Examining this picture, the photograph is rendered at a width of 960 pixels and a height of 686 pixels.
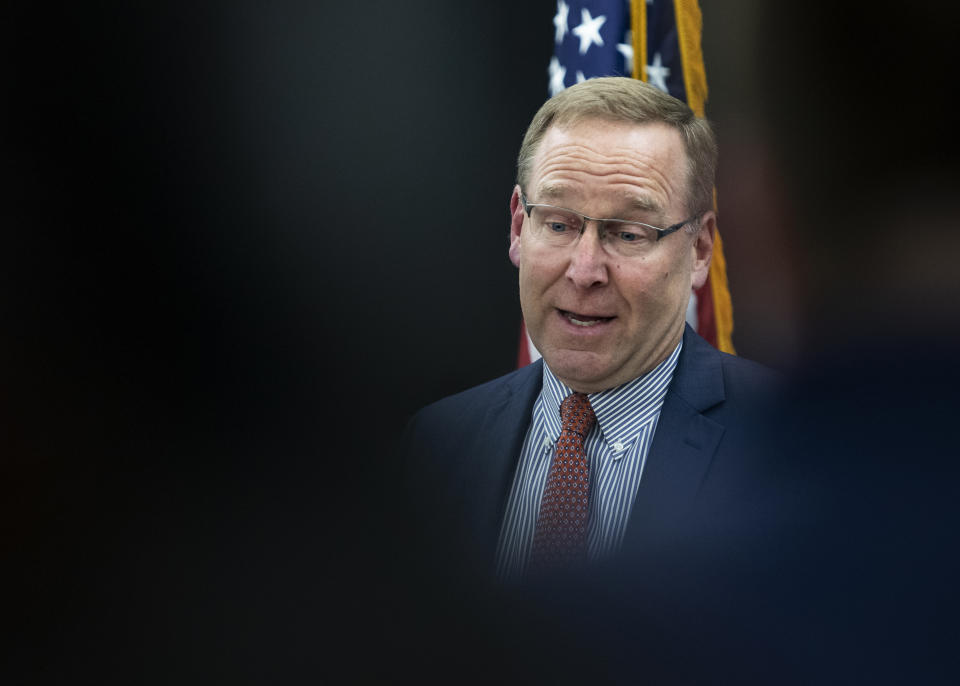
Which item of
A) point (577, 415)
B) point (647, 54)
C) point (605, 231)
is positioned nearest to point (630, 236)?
point (605, 231)

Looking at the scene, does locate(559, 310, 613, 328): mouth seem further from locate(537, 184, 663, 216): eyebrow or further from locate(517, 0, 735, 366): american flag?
locate(517, 0, 735, 366): american flag

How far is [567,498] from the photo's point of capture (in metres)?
0.95

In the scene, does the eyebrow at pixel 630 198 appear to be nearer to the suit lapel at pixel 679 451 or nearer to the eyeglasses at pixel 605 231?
the eyeglasses at pixel 605 231

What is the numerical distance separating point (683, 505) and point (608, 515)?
4.0 inches

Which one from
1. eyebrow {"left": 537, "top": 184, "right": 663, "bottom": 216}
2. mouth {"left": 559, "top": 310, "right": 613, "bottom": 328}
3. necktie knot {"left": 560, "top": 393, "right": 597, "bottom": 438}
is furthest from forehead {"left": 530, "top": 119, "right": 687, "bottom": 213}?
necktie knot {"left": 560, "top": 393, "right": 597, "bottom": 438}

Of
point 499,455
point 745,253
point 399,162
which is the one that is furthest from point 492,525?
point 745,253

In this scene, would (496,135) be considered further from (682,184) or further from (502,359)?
(502,359)

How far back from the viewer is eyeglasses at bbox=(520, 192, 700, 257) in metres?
0.88

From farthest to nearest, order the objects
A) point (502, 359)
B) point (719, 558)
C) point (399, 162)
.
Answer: point (502, 359) < point (399, 162) < point (719, 558)

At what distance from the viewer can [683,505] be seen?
87 centimetres

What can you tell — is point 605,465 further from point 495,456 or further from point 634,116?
point 634,116

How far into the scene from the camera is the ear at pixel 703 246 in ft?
3.13

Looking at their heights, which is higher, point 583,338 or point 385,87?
point 385,87

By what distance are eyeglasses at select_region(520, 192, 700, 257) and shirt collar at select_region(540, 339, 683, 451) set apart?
163 mm
